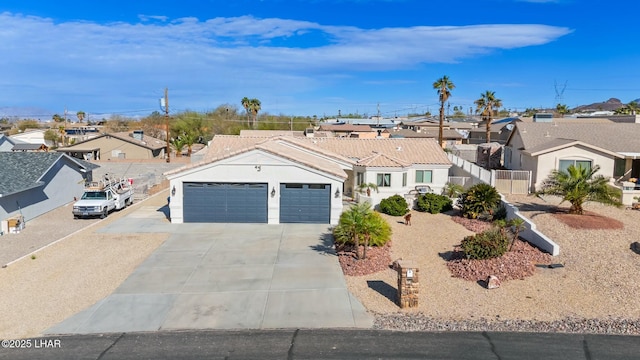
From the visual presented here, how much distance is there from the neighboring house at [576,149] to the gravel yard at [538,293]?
11338 millimetres

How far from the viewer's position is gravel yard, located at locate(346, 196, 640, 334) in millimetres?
13125

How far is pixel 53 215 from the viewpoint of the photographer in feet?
95.4

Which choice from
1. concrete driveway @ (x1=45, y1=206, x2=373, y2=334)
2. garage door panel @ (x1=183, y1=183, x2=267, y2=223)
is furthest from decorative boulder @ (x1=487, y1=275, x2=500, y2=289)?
garage door panel @ (x1=183, y1=183, x2=267, y2=223)

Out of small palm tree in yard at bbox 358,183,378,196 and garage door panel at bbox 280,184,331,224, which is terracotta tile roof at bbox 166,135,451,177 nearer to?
small palm tree in yard at bbox 358,183,378,196

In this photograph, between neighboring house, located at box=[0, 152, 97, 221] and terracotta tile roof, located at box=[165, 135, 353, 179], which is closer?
terracotta tile roof, located at box=[165, 135, 353, 179]

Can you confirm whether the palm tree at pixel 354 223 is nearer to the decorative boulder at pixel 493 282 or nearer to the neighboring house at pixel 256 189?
the decorative boulder at pixel 493 282

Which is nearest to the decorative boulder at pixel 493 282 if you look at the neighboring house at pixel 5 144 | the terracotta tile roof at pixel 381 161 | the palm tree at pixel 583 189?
the palm tree at pixel 583 189

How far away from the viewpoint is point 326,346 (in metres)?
11.8

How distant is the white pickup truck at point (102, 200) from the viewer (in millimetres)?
27438

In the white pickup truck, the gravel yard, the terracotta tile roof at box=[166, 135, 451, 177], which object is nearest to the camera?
the gravel yard

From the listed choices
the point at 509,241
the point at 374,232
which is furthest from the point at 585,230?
the point at 374,232

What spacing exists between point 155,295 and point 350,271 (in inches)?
270

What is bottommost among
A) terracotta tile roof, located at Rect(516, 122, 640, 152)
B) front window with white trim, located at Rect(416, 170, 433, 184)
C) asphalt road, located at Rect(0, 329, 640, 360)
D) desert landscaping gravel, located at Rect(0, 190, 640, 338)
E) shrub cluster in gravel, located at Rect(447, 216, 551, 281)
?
asphalt road, located at Rect(0, 329, 640, 360)

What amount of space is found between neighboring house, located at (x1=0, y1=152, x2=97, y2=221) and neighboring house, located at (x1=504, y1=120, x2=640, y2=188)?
101 ft
